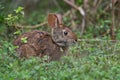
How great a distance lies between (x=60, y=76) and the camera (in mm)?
6219

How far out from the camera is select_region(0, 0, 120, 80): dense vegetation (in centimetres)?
Result: 639

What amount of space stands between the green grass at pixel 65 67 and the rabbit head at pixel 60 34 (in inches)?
10.5

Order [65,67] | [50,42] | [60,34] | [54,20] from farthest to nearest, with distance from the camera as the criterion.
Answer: [54,20] < [60,34] < [50,42] < [65,67]

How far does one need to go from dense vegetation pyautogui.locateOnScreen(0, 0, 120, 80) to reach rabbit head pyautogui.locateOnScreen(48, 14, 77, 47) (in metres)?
0.18

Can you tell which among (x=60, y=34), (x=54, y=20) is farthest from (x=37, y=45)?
(x=54, y=20)

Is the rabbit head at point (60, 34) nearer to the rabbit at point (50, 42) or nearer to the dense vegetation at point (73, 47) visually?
the rabbit at point (50, 42)

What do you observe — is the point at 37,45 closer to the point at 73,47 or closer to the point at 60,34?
the point at 60,34

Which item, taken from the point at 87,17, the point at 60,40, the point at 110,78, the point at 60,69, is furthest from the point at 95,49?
the point at 87,17

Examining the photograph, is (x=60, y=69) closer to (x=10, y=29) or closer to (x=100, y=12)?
(x=10, y=29)

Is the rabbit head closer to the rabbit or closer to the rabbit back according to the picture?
the rabbit

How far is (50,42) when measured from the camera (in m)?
8.28

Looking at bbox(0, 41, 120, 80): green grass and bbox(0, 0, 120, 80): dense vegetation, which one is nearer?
bbox(0, 41, 120, 80): green grass

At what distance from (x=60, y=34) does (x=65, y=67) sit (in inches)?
67.1

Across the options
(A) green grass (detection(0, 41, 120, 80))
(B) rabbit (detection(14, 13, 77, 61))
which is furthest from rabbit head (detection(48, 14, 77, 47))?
(A) green grass (detection(0, 41, 120, 80))
